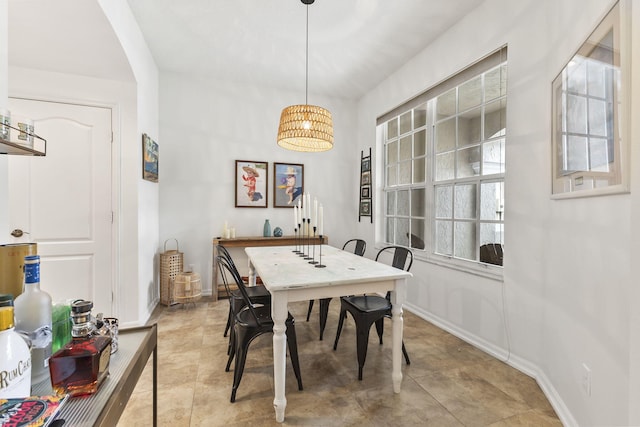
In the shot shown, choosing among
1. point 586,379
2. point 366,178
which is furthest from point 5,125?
point 366,178

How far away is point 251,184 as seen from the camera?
4.23 meters

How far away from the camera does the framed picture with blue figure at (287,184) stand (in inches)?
172

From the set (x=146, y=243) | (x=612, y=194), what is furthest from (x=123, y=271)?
(x=612, y=194)

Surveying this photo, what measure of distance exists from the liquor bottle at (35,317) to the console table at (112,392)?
5 cm

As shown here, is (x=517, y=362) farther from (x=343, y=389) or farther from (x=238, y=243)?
(x=238, y=243)

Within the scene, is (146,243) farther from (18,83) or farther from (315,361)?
(315,361)

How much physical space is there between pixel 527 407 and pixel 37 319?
7.85 ft

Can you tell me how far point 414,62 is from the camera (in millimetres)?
3387

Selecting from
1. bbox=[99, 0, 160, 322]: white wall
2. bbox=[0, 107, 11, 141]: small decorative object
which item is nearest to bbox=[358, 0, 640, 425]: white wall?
bbox=[0, 107, 11, 141]: small decorative object

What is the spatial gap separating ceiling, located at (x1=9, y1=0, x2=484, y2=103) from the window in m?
0.64

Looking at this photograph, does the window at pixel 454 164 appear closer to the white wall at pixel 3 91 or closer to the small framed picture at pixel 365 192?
the small framed picture at pixel 365 192

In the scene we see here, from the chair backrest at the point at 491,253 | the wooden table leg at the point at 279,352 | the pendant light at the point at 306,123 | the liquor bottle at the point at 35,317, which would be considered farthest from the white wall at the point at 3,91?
the chair backrest at the point at 491,253

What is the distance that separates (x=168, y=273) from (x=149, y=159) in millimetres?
1342

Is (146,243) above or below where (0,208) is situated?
below
